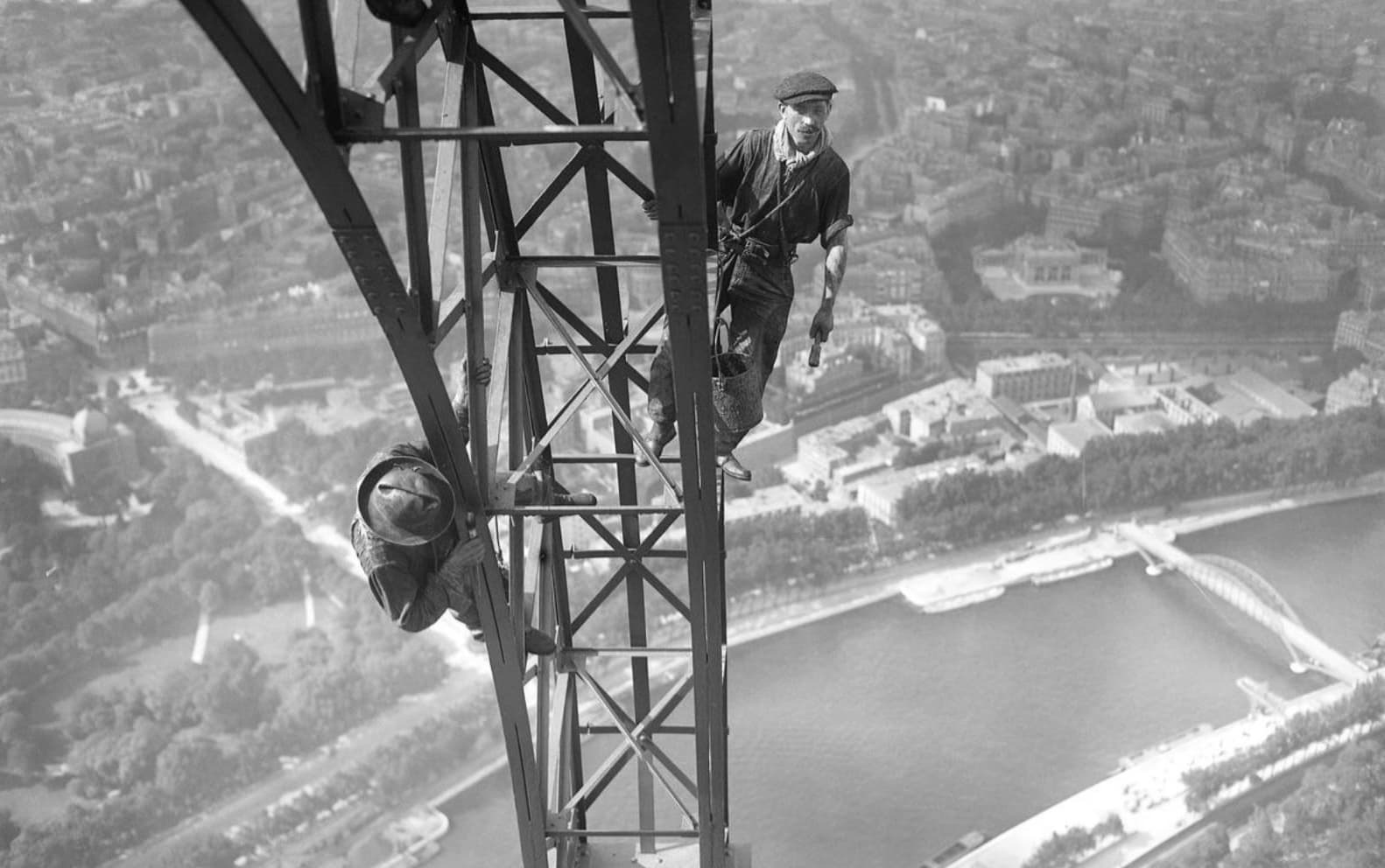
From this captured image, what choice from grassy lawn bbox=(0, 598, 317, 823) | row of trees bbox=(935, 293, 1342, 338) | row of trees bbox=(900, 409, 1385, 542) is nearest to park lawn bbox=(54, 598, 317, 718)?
grassy lawn bbox=(0, 598, 317, 823)

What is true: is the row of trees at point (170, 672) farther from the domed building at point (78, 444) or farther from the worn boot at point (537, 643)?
the worn boot at point (537, 643)

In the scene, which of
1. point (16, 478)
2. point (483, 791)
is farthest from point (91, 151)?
point (483, 791)

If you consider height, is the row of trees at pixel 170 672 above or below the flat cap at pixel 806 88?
below

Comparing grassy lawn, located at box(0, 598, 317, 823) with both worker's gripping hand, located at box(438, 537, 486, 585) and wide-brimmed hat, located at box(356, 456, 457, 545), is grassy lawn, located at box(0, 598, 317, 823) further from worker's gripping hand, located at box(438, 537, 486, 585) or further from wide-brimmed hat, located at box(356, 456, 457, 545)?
wide-brimmed hat, located at box(356, 456, 457, 545)

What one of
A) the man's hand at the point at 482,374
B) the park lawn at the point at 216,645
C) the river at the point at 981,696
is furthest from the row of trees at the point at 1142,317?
the man's hand at the point at 482,374

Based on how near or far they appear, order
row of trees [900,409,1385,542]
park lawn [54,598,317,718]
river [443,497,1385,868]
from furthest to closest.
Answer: row of trees [900,409,1385,542], park lawn [54,598,317,718], river [443,497,1385,868]

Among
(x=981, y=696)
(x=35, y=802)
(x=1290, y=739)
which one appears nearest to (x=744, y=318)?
(x=981, y=696)

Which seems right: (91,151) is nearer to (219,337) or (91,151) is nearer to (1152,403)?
(219,337)
